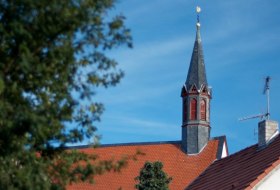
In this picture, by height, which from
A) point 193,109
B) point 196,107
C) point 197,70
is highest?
point 197,70

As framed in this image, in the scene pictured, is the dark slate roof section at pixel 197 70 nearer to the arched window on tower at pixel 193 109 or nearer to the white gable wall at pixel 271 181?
the arched window on tower at pixel 193 109

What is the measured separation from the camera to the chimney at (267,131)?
25.8 m

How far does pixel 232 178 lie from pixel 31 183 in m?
15.6

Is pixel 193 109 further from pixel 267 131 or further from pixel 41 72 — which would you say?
pixel 41 72

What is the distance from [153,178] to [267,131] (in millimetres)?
4051

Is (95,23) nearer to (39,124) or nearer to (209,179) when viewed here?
(39,124)

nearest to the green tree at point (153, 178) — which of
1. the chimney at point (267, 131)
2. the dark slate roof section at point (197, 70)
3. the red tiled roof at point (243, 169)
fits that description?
the red tiled roof at point (243, 169)

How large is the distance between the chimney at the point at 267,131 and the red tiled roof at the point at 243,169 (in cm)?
31

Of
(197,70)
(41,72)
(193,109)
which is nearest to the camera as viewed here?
(41,72)

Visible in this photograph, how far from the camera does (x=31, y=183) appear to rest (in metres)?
10.3

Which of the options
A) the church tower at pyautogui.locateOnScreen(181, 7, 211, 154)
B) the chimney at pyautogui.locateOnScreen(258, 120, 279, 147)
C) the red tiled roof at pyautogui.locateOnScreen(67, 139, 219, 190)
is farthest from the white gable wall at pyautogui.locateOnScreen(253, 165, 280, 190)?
the church tower at pyautogui.locateOnScreen(181, 7, 211, 154)

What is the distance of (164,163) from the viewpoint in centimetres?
4741

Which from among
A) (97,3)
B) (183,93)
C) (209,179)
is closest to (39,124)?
(97,3)

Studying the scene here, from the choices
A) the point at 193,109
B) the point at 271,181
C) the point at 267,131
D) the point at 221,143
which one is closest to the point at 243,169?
the point at 267,131
